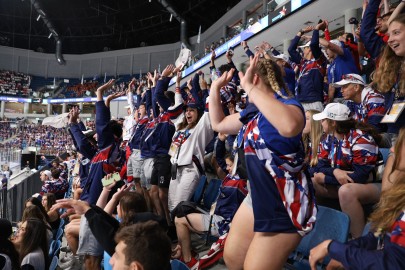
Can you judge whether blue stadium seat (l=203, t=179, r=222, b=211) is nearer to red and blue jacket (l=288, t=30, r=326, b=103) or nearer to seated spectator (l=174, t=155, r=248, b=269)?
seated spectator (l=174, t=155, r=248, b=269)

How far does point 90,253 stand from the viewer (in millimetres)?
2865

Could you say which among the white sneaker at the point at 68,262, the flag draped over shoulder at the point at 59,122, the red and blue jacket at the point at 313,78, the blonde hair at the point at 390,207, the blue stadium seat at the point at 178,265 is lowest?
the white sneaker at the point at 68,262

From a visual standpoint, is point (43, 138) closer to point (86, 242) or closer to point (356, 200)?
point (86, 242)

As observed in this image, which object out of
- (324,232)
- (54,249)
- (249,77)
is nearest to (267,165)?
(249,77)

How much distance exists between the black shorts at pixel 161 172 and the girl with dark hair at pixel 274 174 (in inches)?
91.5

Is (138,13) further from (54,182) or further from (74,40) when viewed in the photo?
(54,182)

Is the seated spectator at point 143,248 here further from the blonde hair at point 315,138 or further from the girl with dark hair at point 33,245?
the blonde hair at point 315,138

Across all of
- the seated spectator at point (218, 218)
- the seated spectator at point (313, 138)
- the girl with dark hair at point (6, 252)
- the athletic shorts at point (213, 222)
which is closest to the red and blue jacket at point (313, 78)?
the seated spectator at point (313, 138)

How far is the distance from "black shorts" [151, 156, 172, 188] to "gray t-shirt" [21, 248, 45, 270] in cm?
138

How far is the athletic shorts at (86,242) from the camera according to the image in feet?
9.28

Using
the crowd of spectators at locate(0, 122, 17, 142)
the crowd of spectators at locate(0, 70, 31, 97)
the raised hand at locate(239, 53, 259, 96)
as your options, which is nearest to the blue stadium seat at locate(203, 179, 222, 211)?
the raised hand at locate(239, 53, 259, 96)

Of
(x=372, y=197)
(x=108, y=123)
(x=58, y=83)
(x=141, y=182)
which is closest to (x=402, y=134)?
(x=372, y=197)

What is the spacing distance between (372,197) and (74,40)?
33.0 meters

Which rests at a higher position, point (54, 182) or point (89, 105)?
point (89, 105)
